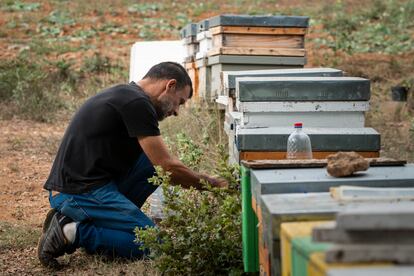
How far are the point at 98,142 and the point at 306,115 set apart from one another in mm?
1330

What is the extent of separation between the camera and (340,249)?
1.86 m

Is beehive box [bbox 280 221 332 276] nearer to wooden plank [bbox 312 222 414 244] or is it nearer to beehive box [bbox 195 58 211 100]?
wooden plank [bbox 312 222 414 244]

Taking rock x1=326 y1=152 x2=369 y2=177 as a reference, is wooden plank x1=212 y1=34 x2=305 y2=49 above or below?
above

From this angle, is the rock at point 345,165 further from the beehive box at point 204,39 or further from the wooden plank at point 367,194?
the beehive box at point 204,39

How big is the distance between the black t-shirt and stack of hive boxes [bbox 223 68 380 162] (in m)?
0.62

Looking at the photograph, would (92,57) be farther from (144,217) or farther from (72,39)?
(144,217)

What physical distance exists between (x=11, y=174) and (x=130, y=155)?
341cm

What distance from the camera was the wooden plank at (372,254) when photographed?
185 cm

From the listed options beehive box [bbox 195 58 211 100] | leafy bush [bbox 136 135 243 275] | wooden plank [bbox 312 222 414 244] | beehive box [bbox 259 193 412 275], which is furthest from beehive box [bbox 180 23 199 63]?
wooden plank [bbox 312 222 414 244]

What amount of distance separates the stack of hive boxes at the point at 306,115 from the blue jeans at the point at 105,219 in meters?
0.78

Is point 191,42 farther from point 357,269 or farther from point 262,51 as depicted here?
point 357,269

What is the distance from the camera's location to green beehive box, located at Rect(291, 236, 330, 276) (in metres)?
2.02

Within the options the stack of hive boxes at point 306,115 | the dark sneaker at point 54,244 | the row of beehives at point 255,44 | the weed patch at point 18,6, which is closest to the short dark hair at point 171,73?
the stack of hive boxes at point 306,115

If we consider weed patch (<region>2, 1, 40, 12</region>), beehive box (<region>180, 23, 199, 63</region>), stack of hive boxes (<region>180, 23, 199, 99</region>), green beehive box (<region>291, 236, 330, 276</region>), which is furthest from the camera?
weed patch (<region>2, 1, 40, 12</region>)
